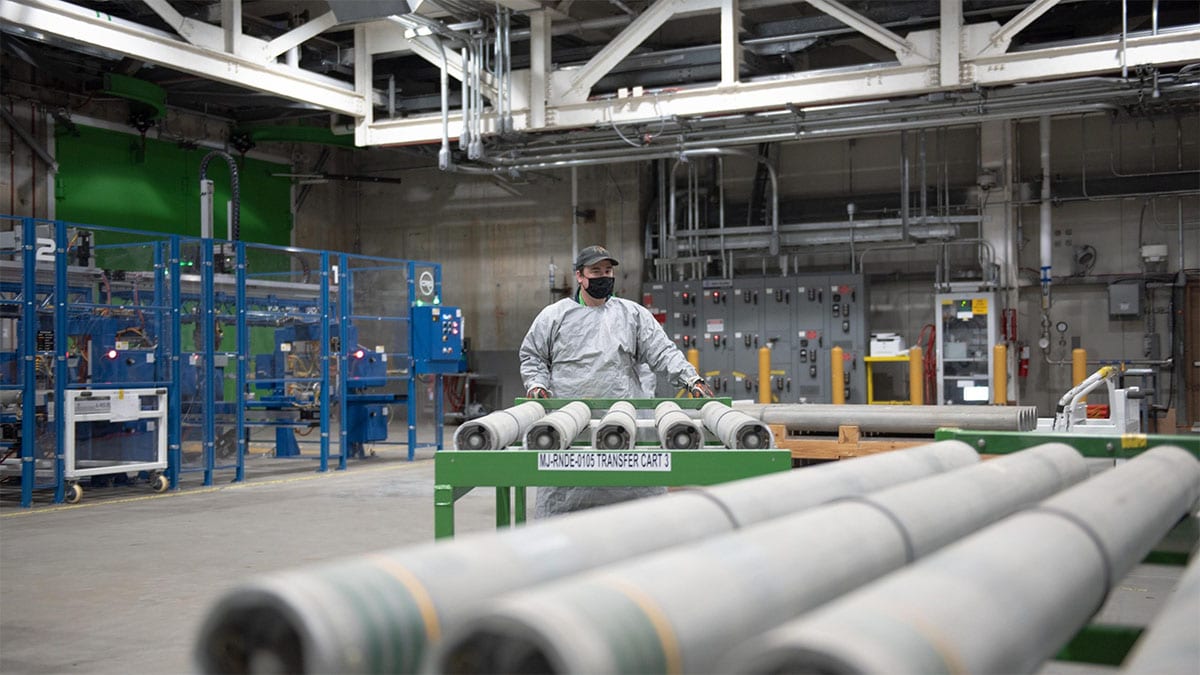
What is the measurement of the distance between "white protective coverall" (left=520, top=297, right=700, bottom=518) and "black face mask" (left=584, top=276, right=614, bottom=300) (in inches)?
2.9

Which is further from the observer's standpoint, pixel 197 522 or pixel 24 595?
pixel 197 522

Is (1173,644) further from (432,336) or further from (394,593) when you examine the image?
(432,336)

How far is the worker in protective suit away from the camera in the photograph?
5.94 m

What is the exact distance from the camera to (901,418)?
7.20 meters

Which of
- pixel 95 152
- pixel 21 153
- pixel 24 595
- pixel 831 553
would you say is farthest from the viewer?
pixel 95 152

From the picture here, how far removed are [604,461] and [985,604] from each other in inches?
98.3

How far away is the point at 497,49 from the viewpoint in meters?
11.7

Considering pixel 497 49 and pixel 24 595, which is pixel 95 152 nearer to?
pixel 497 49

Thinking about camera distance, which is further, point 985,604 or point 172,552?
point 172,552

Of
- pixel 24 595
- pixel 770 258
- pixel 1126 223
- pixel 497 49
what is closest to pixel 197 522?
pixel 24 595

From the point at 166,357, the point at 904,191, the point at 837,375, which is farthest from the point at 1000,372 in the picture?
the point at 166,357

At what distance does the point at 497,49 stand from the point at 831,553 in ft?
35.2

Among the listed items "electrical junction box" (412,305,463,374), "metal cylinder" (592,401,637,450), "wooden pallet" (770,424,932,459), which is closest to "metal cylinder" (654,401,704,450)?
"metal cylinder" (592,401,637,450)

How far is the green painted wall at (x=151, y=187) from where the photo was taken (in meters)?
15.4
